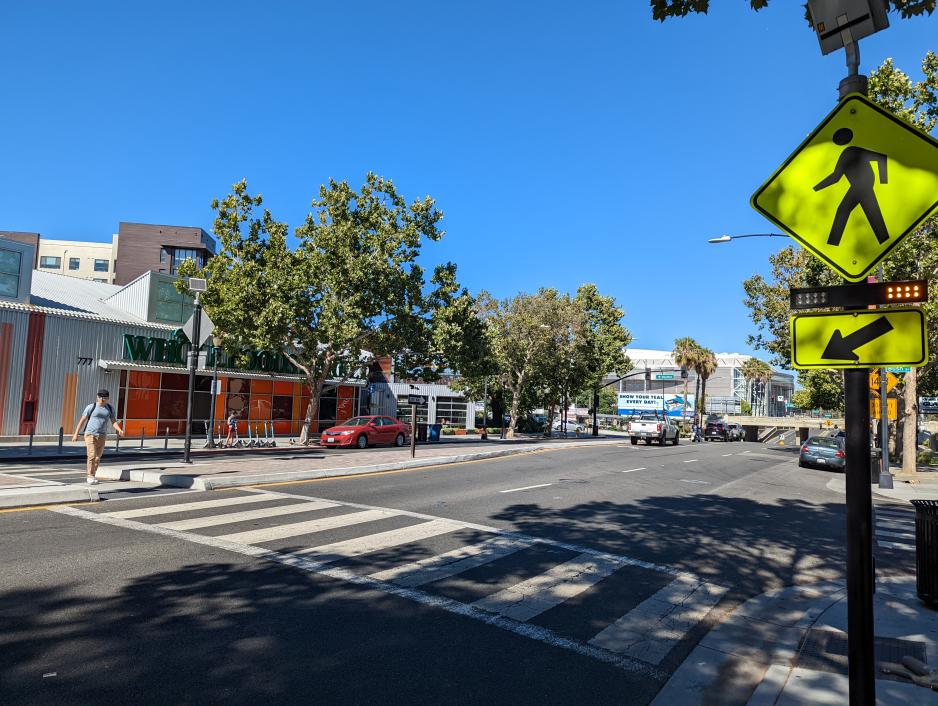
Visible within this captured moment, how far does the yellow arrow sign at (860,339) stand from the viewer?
291 centimetres

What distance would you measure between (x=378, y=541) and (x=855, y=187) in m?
6.55

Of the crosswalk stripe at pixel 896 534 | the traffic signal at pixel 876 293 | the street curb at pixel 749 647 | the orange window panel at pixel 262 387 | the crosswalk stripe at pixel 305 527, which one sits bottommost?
the crosswalk stripe at pixel 896 534

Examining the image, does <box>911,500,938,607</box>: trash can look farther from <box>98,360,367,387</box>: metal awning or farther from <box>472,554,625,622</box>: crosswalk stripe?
<box>98,360,367,387</box>: metal awning

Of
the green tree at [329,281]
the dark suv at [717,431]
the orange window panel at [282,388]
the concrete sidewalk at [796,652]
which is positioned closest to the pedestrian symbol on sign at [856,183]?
the concrete sidewalk at [796,652]

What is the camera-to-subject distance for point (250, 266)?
2702 cm

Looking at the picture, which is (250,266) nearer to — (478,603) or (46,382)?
(46,382)

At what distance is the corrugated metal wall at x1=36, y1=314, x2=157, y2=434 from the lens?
2572cm

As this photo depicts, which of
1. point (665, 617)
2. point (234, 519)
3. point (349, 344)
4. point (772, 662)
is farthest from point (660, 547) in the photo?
point (349, 344)

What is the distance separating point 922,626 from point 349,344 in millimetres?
25810

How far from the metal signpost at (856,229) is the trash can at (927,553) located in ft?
13.1

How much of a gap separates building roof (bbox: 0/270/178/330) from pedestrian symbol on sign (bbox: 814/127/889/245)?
2892 cm

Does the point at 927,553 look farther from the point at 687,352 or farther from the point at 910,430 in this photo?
the point at 687,352

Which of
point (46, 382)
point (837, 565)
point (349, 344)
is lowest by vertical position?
point (837, 565)

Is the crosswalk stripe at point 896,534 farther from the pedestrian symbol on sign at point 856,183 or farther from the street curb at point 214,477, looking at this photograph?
the street curb at point 214,477
